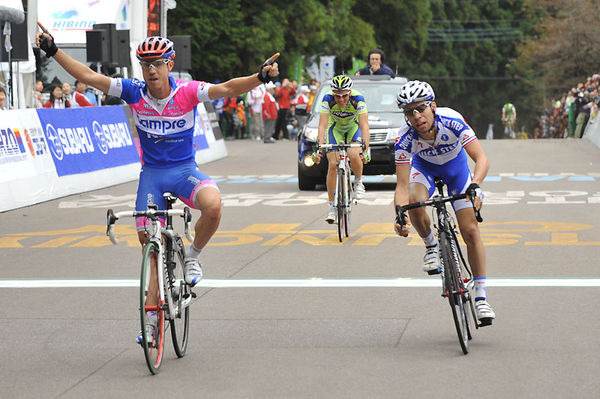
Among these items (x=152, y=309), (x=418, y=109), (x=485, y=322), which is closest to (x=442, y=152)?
(x=418, y=109)

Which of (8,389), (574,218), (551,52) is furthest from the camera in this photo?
(551,52)

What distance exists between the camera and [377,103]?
2159 centimetres

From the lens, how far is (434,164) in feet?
27.3

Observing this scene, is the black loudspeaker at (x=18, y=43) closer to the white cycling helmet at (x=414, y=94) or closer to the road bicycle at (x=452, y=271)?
the white cycling helmet at (x=414, y=94)

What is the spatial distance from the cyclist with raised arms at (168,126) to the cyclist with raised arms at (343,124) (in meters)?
6.55

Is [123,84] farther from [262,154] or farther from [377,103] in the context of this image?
[262,154]

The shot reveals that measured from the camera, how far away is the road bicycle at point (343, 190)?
45.4 feet

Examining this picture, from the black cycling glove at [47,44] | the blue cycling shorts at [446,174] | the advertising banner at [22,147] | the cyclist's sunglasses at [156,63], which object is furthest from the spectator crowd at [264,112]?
the cyclist's sunglasses at [156,63]

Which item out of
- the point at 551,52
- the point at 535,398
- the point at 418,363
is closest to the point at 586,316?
the point at 418,363

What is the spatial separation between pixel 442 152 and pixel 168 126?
72.9 inches

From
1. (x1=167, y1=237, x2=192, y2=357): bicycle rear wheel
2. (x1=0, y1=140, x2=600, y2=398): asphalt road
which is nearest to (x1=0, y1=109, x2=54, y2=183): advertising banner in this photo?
(x1=0, y1=140, x2=600, y2=398): asphalt road

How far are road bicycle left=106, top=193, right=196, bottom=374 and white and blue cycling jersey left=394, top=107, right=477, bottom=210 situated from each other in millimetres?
1637

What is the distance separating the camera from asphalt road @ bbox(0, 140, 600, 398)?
6.73 m

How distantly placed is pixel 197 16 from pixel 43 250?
103ft
